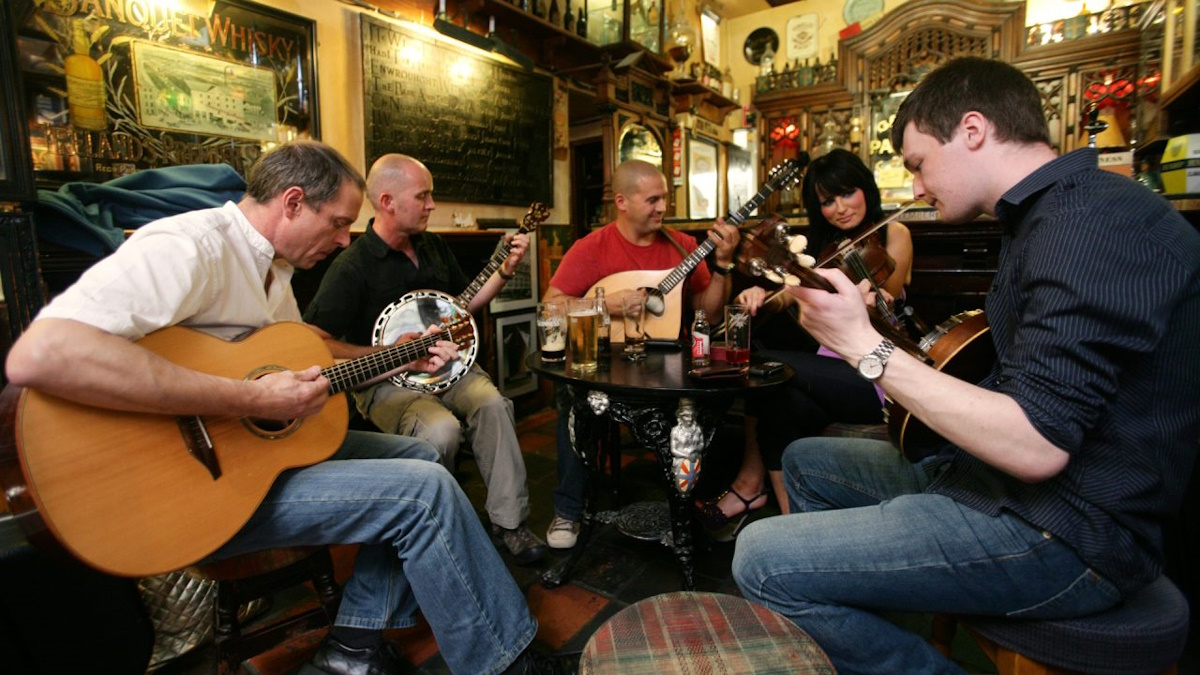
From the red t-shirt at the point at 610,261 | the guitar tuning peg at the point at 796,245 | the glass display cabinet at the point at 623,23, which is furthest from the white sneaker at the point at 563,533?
the glass display cabinet at the point at 623,23

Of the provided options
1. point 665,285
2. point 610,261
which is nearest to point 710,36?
point 610,261

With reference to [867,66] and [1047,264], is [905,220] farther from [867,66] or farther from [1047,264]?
[867,66]

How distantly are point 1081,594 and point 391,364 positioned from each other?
187 centimetres

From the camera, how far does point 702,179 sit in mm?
7176

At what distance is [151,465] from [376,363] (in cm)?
69

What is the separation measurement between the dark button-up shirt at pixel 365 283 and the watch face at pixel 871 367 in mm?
2135

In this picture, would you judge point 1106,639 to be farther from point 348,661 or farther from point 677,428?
point 348,661

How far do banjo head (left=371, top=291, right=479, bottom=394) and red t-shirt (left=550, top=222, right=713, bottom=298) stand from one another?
2.59ft

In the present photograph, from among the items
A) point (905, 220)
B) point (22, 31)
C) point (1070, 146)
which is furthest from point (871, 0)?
point (22, 31)

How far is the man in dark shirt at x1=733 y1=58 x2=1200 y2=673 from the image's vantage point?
37.5 inches

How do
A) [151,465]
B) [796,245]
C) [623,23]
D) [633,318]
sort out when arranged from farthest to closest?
1. [623,23]
2. [633,318]
3. [796,245]
4. [151,465]

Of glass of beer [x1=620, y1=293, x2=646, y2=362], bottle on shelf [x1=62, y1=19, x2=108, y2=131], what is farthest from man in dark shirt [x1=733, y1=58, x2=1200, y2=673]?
bottle on shelf [x1=62, y1=19, x2=108, y2=131]

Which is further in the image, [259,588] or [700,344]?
[700,344]

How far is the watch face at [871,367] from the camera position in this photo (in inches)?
43.9
